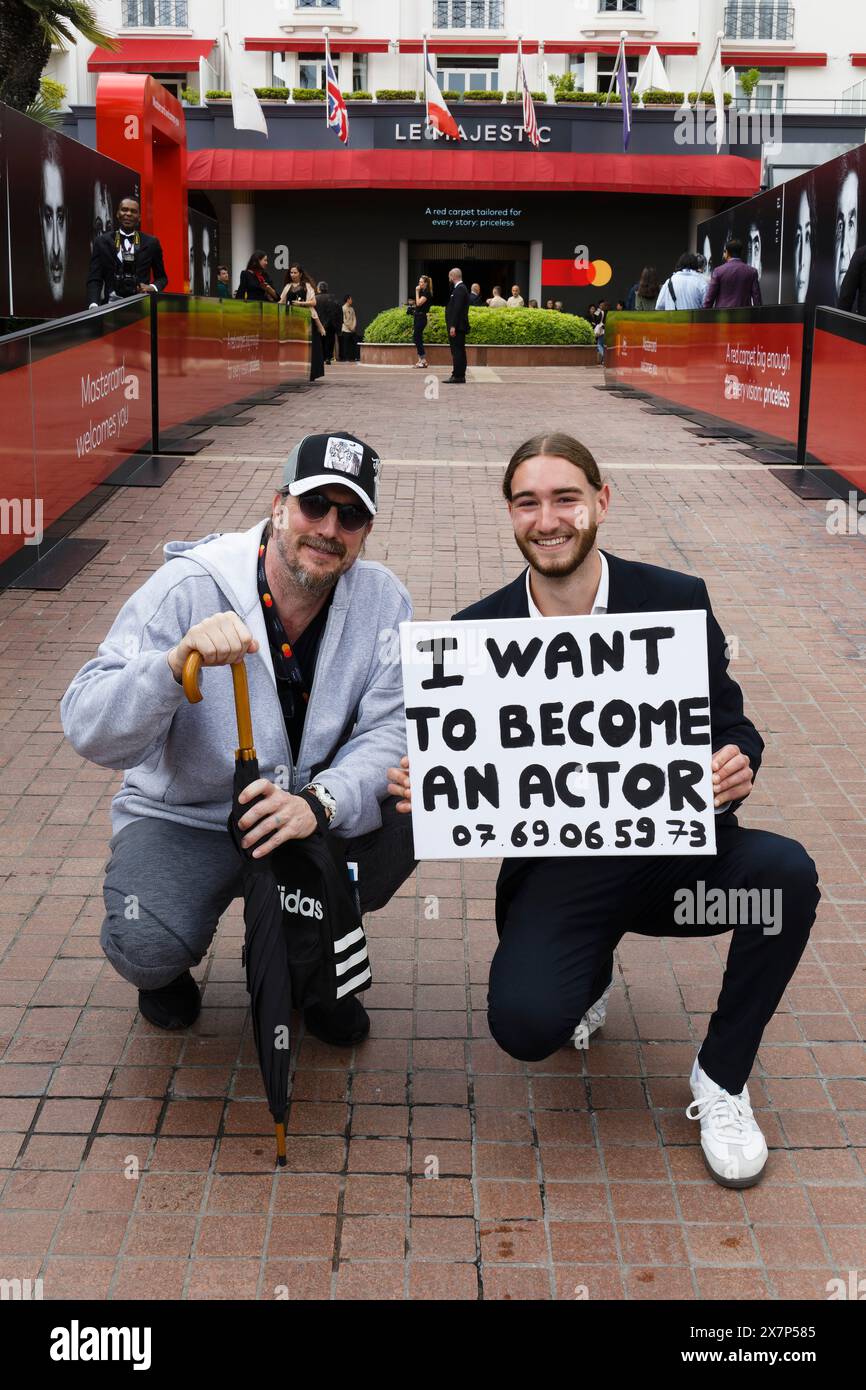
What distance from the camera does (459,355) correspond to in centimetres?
2361

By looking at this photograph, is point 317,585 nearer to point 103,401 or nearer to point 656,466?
point 103,401

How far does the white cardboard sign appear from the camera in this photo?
3441mm

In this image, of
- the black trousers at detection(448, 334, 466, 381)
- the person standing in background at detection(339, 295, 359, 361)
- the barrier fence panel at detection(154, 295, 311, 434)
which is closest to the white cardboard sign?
the barrier fence panel at detection(154, 295, 311, 434)

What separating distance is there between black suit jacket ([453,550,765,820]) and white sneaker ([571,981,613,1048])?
2.17 feet

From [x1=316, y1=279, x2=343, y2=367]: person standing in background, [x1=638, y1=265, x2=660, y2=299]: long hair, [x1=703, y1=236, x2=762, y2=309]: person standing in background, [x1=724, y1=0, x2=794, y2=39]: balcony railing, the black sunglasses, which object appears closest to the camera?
the black sunglasses

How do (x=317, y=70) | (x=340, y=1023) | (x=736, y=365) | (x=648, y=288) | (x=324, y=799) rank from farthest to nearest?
(x=317, y=70)
(x=648, y=288)
(x=736, y=365)
(x=340, y=1023)
(x=324, y=799)

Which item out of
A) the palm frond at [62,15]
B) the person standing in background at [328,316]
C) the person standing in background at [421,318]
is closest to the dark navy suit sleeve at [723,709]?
the person standing in background at [328,316]

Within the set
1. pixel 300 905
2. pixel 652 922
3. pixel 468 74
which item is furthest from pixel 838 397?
pixel 468 74

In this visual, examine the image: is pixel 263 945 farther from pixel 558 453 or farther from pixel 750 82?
pixel 750 82

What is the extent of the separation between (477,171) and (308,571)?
39433 millimetres

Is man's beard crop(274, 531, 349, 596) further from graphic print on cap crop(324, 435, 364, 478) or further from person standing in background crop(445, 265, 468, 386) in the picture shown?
person standing in background crop(445, 265, 468, 386)

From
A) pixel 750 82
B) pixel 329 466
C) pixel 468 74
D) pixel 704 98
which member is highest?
pixel 468 74

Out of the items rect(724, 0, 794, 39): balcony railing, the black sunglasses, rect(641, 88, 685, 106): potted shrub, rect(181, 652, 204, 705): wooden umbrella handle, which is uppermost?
rect(724, 0, 794, 39): balcony railing
